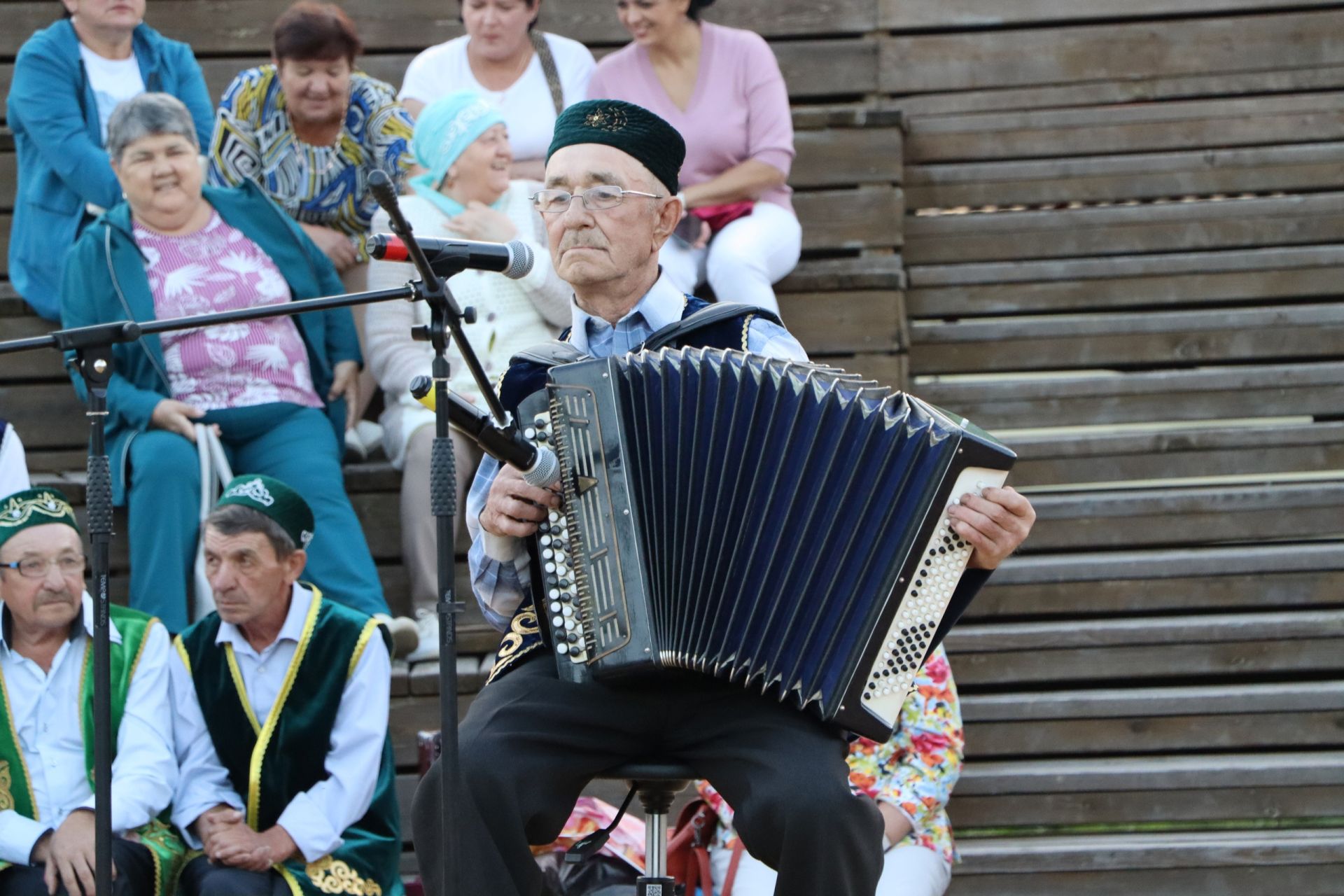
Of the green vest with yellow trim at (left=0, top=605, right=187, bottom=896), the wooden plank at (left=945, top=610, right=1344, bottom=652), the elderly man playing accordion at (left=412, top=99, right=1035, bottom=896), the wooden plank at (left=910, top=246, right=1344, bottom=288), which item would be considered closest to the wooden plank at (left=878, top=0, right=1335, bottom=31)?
the wooden plank at (left=910, top=246, right=1344, bottom=288)

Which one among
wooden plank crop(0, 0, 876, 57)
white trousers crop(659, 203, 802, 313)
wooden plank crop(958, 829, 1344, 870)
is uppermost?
wooden plank crop(0, 0, 876, 57)

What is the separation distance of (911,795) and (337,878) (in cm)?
121

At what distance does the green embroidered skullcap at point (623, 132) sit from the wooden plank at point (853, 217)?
254 cm

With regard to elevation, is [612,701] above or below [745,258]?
below

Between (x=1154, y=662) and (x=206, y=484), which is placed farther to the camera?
(x=1154, y=662)

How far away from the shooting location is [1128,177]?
584cm

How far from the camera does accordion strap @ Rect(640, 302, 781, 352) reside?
8.87 feet

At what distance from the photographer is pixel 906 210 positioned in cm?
590

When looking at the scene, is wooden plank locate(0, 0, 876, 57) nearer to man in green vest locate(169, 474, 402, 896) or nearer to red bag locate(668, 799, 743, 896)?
man in green vest locate(169, 474, 402, 896)

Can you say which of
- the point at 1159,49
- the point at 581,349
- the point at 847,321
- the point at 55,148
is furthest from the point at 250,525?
the point at 1159,49

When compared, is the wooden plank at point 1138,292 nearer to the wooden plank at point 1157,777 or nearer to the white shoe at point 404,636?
the wooden plank at point 1157,777

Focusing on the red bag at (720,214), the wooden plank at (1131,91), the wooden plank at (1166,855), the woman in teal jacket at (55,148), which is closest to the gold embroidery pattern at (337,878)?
the wooden plank at (1166,855)

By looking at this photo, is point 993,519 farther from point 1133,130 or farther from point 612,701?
point 1133,130

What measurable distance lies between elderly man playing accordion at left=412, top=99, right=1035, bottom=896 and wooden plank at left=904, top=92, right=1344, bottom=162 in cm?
329
